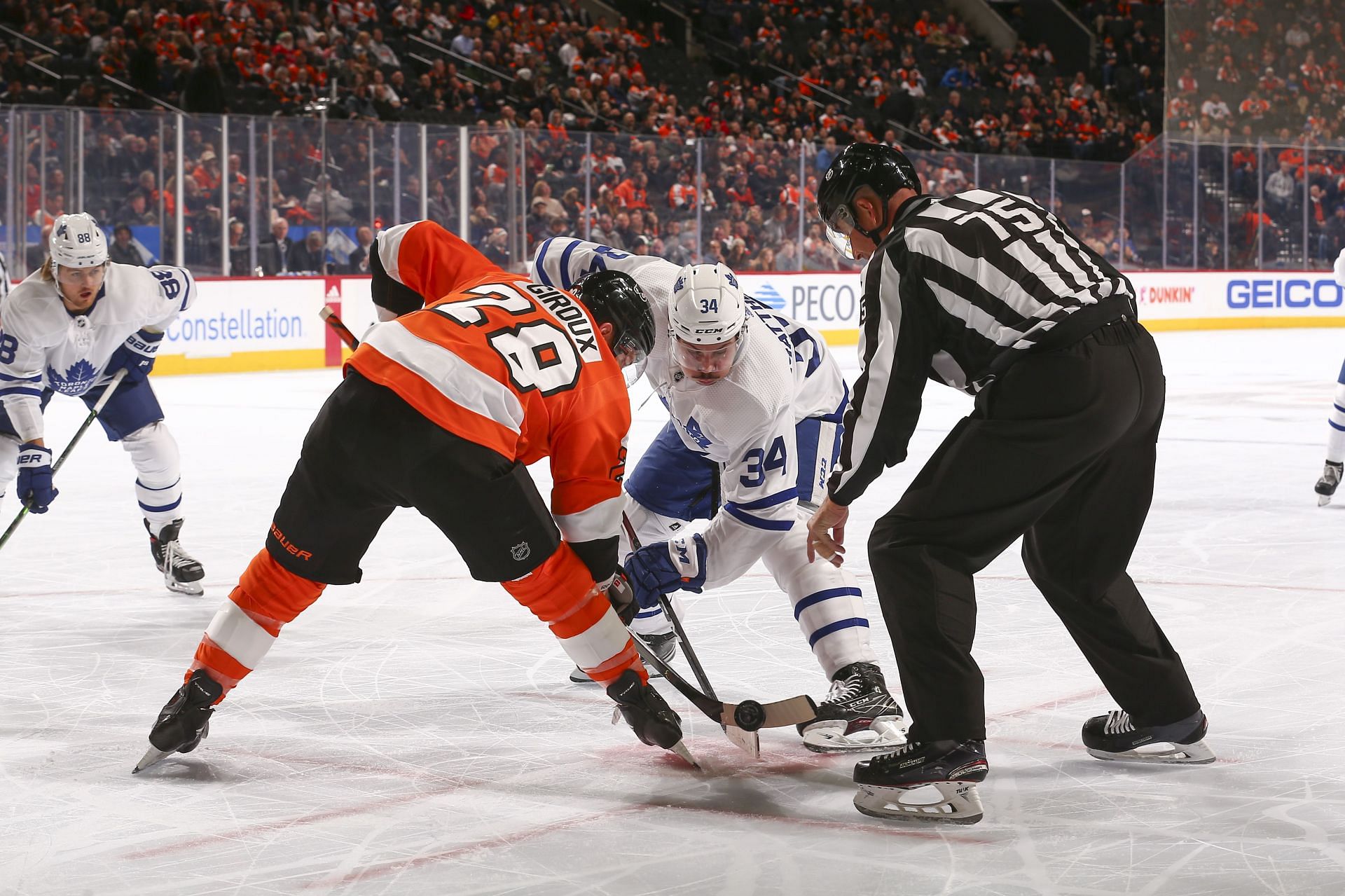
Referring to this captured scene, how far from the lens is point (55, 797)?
2863mm

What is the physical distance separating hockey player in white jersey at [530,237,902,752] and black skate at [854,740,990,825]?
37cm

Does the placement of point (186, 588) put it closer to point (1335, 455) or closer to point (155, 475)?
point (155, 475)

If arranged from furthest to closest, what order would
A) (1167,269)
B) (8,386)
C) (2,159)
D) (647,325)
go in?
(1167,269), (2,159), (8,386), (647,325)

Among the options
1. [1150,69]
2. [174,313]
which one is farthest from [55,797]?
[1150,69]

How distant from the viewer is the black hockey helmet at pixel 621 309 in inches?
119

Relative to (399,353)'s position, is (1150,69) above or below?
above

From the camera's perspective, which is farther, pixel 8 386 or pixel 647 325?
pixel 8 386

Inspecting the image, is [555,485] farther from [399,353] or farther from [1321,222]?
[1321,222]

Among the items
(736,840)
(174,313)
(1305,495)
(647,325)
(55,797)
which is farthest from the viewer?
(1305,495)

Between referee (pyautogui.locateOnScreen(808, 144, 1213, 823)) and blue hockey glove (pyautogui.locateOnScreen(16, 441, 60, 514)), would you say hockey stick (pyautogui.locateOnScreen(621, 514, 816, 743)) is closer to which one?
referee (pyautogui.locateOnScreen(808, 144, 1213, 823))

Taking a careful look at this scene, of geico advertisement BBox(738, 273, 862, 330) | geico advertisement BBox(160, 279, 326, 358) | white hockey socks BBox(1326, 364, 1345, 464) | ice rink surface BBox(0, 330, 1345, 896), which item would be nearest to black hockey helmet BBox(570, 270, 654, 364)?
ice rink surface BBox(0, 330, 1345, 896)

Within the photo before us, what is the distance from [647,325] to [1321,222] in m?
16.7

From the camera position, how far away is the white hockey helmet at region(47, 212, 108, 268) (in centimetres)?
460

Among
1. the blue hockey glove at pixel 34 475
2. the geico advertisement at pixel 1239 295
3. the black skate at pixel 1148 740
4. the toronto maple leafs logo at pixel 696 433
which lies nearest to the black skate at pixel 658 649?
the toronto maple leafs logo at pixel 696 433
